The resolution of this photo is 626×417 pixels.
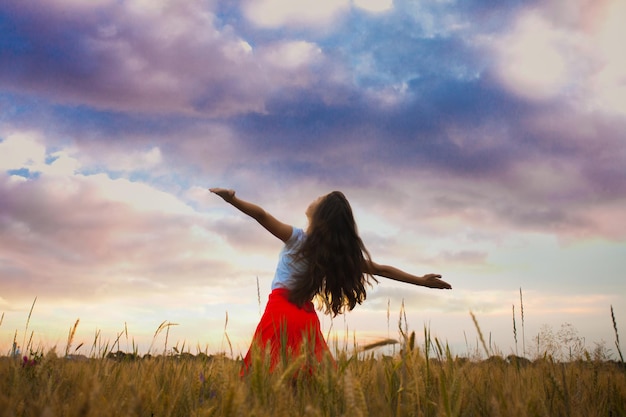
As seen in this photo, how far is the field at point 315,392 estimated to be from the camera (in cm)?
188

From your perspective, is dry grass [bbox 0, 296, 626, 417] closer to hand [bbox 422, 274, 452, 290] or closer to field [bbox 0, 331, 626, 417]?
field [bbox 0, 331, 626, 417]

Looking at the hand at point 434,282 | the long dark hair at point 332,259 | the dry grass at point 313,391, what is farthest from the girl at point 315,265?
the dry grass at point 313,391

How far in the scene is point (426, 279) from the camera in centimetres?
655

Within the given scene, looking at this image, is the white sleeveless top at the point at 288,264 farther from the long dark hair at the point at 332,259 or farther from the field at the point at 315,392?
the field at the point at 315,392

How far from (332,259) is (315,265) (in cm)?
25

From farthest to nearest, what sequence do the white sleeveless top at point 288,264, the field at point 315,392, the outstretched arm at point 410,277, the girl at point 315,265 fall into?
the outstretched arm at point 410,277 → the white sleeveless top at point 288,264 → the girl at point 315,265 → the field at point 315,392

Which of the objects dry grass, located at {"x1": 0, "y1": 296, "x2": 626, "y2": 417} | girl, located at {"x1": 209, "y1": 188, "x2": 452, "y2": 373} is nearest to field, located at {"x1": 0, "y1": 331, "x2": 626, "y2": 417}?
dry grass, located at {"x1": 0, "y1": 296, "x2": 626, "y2": 417}

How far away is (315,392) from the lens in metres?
2.74

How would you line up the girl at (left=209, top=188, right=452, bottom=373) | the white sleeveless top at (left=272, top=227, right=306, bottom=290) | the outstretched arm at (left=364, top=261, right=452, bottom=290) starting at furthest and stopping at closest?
the outstretched arm at (left=364, top=261, right=452, bottom=290) → the white sleeveless top at (left=272, top=227, right=306, bottom=290) → the girl at (left=209, top=188, right=452, bottom=373)

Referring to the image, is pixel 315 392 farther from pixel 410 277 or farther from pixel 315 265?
pixel 410 277

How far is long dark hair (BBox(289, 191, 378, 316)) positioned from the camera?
5.51 meters

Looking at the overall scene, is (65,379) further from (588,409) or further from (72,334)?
(588,409)

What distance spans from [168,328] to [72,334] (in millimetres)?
722

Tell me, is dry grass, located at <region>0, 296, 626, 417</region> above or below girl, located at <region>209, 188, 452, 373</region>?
below
